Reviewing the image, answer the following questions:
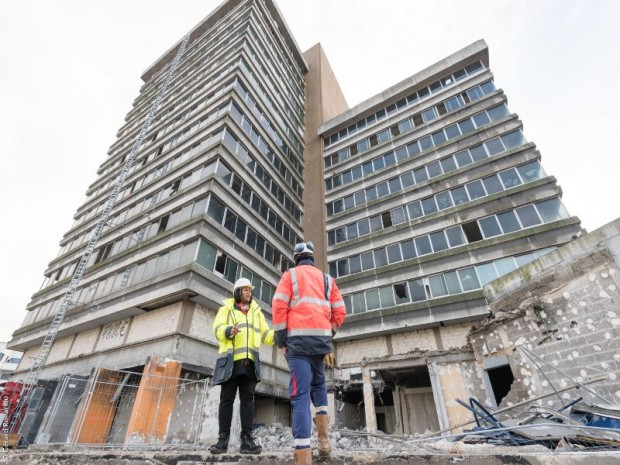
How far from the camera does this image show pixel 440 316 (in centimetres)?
1684

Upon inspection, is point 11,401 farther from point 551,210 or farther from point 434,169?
point 551,210

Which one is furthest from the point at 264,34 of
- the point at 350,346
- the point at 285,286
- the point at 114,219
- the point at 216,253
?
the point at 285,286

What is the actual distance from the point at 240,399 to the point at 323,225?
71.6 ft

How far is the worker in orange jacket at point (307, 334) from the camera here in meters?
2.95

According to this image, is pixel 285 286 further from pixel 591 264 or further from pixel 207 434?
pixel 207 434

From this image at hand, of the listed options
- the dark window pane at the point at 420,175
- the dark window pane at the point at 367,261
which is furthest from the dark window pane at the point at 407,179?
the dark window pane at the point at 367,261

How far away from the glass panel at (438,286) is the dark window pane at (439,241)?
1.90 meters

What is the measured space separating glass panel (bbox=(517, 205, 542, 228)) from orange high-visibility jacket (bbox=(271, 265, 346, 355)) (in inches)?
682

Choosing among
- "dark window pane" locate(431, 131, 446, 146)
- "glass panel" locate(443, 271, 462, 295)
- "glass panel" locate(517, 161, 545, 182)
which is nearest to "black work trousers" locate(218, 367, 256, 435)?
"glass panel" locate(443, 271, 462, 295)

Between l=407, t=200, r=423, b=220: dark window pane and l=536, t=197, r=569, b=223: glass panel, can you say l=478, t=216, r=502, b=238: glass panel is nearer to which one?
l=536, t=197, r=569, b=223: glass panel

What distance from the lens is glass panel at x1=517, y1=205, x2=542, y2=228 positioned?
16577 millimetres

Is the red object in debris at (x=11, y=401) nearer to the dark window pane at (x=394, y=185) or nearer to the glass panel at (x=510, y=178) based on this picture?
the dark window pane at (x=394, y=185)

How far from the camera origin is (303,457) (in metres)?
2.35

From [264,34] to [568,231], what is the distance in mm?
29757
